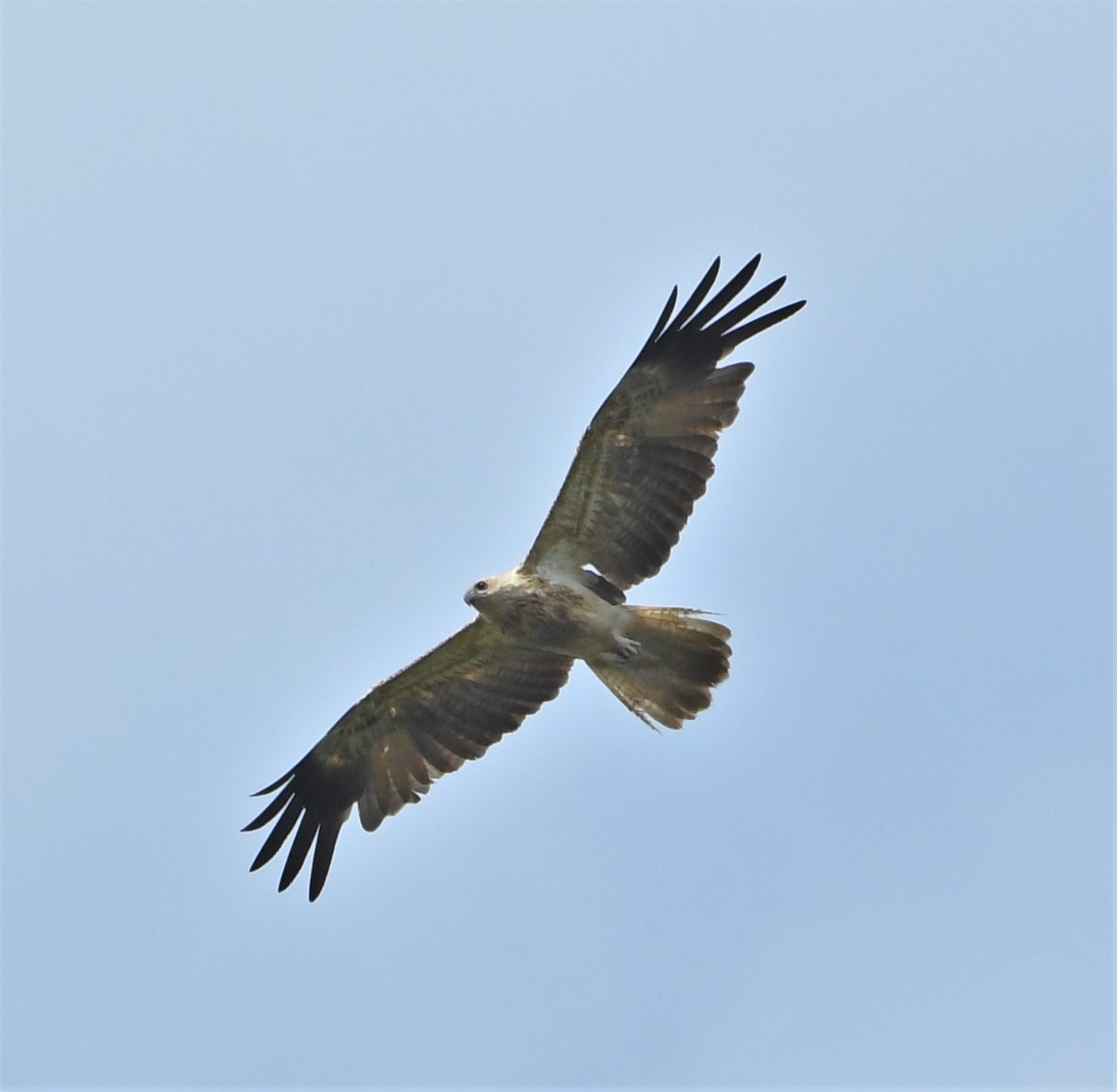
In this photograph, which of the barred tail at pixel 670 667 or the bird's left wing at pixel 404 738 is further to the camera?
the bird's left wing at pixel 404 738

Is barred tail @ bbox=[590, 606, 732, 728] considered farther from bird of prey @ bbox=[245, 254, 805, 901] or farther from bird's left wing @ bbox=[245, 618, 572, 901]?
bird's left wing @ bbox=[245, 618, 572, 901]

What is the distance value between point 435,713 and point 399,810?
785mm

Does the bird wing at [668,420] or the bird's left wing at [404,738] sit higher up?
the bird wing at [668,420]

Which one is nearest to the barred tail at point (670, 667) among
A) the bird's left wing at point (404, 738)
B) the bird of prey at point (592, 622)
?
the bird of prey at point (592, 622)

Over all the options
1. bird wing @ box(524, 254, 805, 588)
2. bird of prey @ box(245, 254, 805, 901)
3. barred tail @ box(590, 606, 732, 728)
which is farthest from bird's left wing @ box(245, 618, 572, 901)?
bird wing @ box(524, 254, 805, 588)

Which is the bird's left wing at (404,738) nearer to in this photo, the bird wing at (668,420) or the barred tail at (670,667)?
the barred tail at (670,667)

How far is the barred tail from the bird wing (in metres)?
0.55

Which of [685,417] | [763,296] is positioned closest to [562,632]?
[685,417]

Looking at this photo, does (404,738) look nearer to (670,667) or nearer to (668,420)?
(670,667)

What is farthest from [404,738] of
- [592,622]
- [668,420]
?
[668,420]

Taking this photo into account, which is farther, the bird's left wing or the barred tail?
the bird's left wing

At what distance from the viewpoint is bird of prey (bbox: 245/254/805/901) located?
14766mm

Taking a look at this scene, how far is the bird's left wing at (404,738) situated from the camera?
15828 mm

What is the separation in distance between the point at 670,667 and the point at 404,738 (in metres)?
2.24
